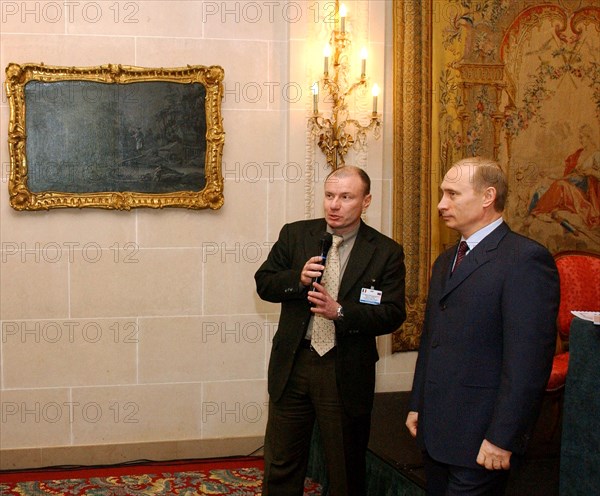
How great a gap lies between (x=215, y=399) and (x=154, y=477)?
2.25 ft

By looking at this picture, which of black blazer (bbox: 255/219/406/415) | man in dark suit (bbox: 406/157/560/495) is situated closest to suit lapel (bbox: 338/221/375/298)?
black blazer (bbox: 255/219/406/415)

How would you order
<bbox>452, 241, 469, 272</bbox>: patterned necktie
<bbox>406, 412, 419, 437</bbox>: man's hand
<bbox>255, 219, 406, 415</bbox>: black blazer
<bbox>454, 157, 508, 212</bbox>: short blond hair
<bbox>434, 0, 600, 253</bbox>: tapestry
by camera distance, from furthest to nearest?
<bbox>434, 0, 600, 253</bbox>: tapestry
<bbox>255, 219, 406, 415</bbox>: black blazer
<bbox>406, 412, 419, 437</bbox>: man's hand
<bbox>452, 241, 469, 272</bbox>: patterned necktie
<bbox>454, 157, 508, 212</bbox>: short blond hair

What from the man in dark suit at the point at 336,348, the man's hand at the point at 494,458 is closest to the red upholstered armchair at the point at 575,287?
the man in dark suit at the point at 336,348

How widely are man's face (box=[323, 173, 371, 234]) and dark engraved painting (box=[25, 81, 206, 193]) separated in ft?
5.71

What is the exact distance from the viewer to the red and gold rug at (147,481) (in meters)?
4.63

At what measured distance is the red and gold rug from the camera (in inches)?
182

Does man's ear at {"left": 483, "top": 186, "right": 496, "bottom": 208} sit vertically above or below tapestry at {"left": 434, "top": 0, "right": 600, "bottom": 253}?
below

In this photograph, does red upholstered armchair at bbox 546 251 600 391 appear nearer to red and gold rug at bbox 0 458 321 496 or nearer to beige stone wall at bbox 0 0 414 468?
beige stone wall at bbox 0 0 414 468

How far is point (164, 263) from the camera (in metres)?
5.20

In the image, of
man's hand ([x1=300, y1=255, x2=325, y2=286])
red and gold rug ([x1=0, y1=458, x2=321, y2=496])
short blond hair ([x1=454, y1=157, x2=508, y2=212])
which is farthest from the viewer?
red and gold rug ([x1=0, y1=458, x2=321, y2=496])

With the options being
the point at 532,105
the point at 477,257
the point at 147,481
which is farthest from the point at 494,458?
the point at 532,105

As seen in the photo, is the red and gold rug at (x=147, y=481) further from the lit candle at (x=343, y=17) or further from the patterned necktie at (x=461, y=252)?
the lit candle at (x=343, y=17)

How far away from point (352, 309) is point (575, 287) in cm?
234

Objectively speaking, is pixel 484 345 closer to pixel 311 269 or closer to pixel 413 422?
pixel 413 422
